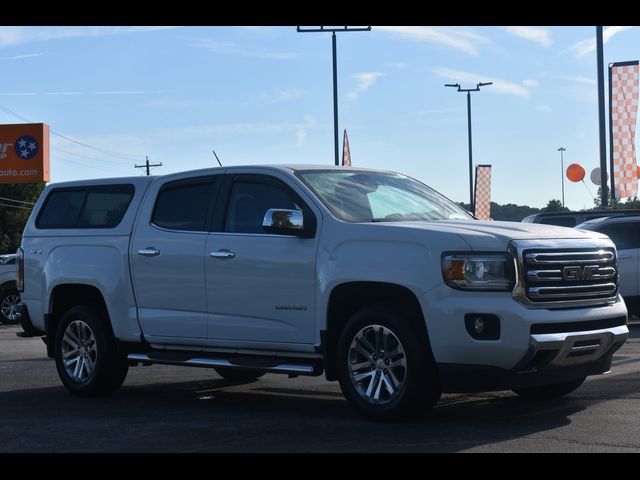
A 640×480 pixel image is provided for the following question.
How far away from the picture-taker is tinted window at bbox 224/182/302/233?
8.77 m

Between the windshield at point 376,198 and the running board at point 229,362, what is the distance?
1.20 metres

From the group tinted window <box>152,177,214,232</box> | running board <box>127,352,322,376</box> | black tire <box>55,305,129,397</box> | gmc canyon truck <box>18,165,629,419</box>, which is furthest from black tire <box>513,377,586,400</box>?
black tire <box>55,305,129,397</box>

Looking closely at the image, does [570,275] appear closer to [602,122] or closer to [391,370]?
[391,370]

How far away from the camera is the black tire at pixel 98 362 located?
32.4ft

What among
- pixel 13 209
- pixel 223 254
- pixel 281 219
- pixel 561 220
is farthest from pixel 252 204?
pixel 13 209

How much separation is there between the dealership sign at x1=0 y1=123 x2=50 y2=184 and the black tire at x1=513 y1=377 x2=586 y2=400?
4893cm

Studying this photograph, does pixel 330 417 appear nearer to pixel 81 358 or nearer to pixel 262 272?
pixel 262 272

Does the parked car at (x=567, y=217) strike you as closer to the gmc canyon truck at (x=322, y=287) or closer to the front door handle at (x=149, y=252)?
the gmc canyon truck at (x=322, y=287)

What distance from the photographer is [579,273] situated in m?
7.80

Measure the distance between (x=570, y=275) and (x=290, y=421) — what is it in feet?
7.72

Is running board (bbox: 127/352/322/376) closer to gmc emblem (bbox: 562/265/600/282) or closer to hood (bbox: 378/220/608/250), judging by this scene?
hood (bbox: 378/220/608/250)

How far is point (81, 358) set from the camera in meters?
10.1
